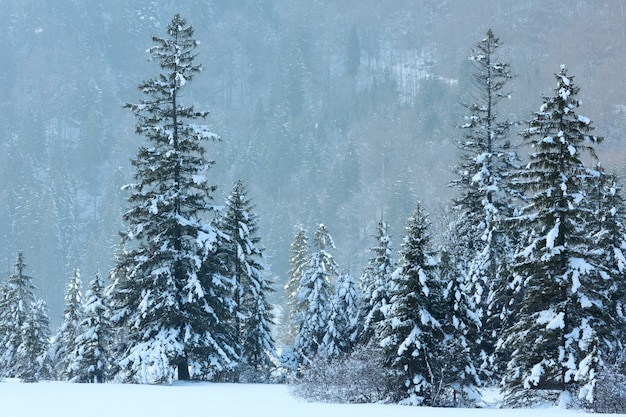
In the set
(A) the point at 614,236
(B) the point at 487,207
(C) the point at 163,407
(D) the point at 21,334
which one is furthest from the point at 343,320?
(C) the point at 163,407

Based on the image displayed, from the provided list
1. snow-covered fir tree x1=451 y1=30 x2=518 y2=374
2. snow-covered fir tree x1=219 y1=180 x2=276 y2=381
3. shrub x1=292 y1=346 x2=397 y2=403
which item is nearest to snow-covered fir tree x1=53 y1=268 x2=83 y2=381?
snow-covered fir tree x1=219 y1=180 x2=276 y2=381

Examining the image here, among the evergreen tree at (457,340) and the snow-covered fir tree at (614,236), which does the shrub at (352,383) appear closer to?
the evergreen tree at (457,340)

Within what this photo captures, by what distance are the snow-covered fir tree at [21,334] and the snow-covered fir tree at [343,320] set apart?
18.3m

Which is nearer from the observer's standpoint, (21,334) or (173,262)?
(173,262)

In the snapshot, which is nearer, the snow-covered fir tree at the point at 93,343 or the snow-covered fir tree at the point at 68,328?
the snow-covered fir tree at the point at 93,343

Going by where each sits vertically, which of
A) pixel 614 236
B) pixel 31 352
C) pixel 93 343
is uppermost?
pixel 614 236

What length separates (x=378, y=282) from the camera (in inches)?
1485

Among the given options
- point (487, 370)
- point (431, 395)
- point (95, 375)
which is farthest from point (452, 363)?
point (95, 375)

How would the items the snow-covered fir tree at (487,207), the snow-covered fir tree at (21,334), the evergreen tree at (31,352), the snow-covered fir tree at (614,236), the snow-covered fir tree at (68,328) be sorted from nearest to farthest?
the snow-covered fir tree at (614,236), the snow-covered fir tree at (487,207), the evergreen tree at (31,352), the snow-covered fir tree at (21,334), the snow-covered fir tree at (68,328)

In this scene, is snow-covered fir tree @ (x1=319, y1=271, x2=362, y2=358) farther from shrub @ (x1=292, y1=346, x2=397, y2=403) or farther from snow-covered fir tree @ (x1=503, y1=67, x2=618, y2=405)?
snow-covered fir tree @ (x1=503, y1=67, x2=618, y2=405)

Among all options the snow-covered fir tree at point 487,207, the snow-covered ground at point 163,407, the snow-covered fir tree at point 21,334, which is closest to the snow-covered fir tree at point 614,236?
the snow-covered fir tree at point 487,207

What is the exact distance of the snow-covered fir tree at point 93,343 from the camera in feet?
132

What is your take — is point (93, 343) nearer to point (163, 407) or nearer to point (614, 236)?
point (163, 407)

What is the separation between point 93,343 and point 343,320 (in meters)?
13.6
